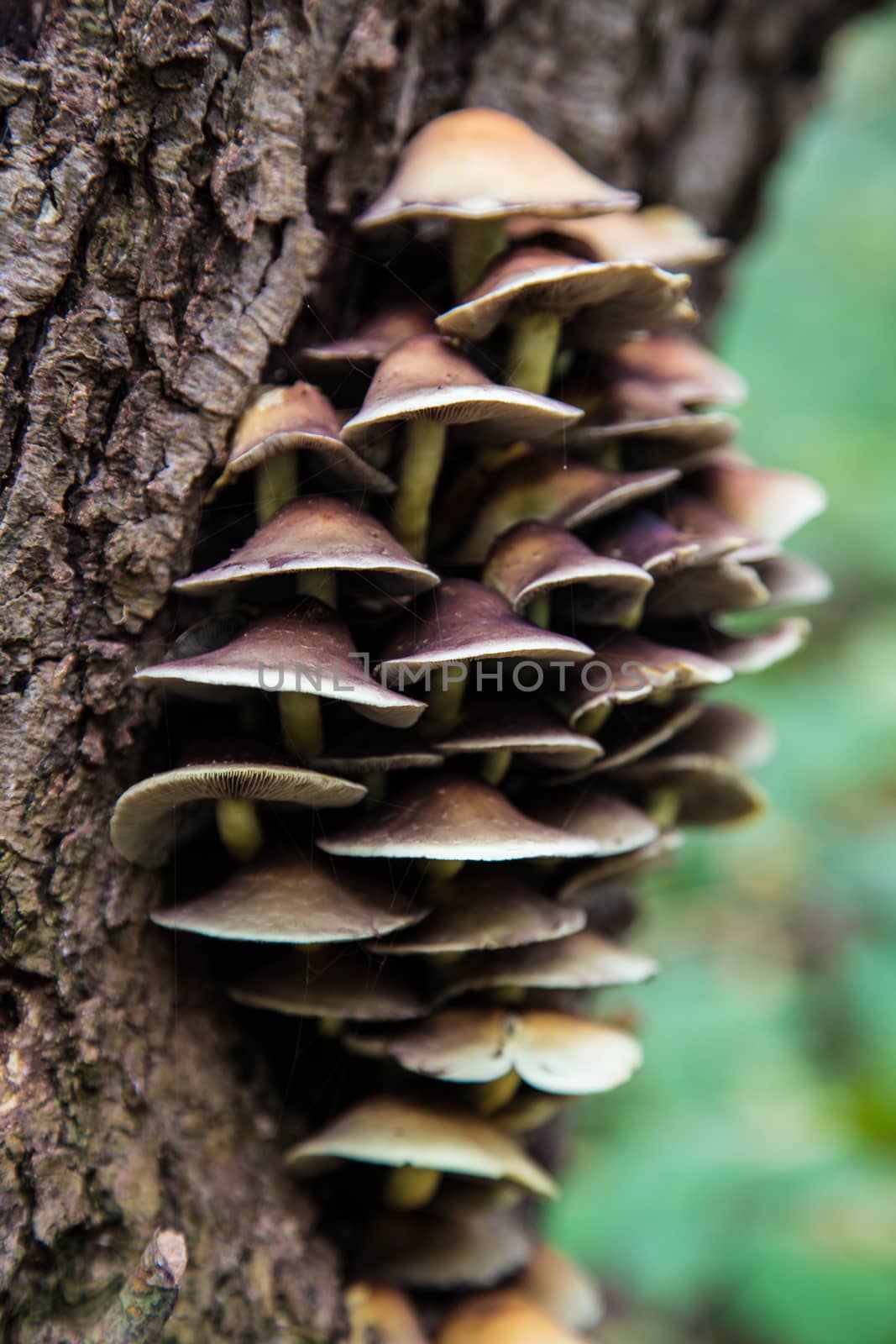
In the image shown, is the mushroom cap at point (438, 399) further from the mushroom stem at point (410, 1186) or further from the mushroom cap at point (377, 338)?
the mushroom stem at point (410, 1186)

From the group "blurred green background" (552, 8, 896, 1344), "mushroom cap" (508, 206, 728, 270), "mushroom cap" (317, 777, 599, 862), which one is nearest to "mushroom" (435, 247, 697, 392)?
"mushroom cap" (508, 206, 728, 270)

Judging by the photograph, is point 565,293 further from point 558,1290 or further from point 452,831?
point 558,1290

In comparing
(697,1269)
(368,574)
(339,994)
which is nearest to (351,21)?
(368,574)

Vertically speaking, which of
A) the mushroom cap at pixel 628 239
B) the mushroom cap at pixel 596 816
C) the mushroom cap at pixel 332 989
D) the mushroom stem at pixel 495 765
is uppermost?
the mushroom cap at pixel 628 239

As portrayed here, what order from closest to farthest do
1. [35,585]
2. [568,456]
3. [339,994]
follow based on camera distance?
Result: 1. [35,585]
2. [339,994]
3. [568,456]

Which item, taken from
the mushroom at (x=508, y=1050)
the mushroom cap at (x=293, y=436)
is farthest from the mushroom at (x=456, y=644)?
the mushroom at (x=508, y=1050)

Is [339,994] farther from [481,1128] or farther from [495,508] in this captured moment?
[495,508]

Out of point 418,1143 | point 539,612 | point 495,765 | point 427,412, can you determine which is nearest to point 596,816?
point 495,765
